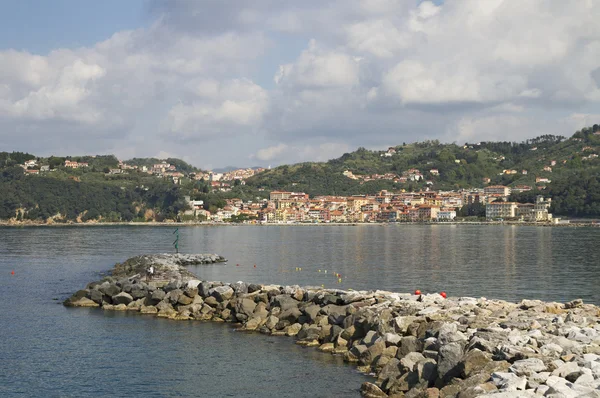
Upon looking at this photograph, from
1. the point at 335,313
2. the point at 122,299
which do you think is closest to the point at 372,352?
the point at 335,313

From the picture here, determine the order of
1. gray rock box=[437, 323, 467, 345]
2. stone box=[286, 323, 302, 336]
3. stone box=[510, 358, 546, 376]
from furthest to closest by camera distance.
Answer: stone box=[286, 323, 302, 336]
gray rock box=[437, 323, 467, 345]
stone box=[510, 358, 546, 376]

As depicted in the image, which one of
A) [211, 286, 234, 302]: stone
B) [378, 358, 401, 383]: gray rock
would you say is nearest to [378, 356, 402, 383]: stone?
[378, 358, 401, 383]: gray rock

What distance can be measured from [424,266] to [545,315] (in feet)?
75.9

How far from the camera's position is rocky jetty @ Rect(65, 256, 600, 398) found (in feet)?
35.0

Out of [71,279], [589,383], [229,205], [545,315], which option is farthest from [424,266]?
[229,205]

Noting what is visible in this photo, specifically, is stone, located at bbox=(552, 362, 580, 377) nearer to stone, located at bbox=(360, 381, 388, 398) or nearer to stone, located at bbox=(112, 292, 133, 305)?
stone, located at bbox=(360, 381, 388, 398)

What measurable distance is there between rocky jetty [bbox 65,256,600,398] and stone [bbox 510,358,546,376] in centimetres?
2

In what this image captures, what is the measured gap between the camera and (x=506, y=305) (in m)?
17.3

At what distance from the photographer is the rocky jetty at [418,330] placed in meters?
10.7

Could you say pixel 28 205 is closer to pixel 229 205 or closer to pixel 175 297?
pixel 229 205

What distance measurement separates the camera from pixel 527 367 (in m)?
10.7

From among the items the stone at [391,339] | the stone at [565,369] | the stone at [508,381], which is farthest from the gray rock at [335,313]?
the stone at [565,369]

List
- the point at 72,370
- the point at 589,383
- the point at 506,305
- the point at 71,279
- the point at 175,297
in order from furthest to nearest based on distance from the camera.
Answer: the point at 71,279
the point at 175,297
the point at 506,305
the point at 72,370
the point at 589,383

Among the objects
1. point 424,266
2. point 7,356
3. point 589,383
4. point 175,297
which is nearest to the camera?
point 589,383
